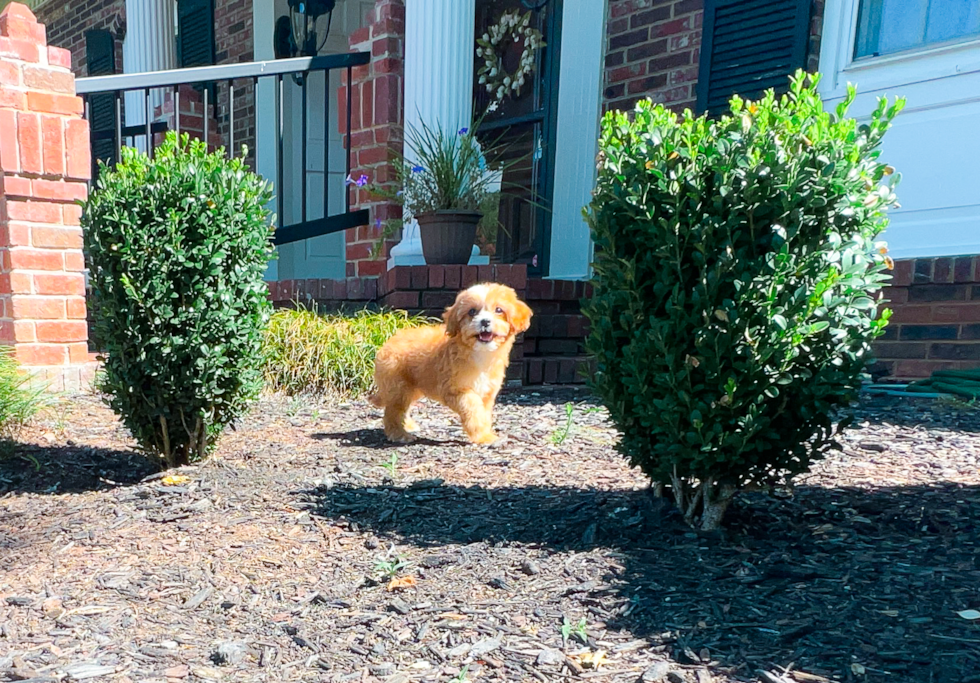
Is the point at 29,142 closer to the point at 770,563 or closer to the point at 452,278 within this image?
the point at 452,278

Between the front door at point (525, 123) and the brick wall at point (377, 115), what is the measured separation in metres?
0.93

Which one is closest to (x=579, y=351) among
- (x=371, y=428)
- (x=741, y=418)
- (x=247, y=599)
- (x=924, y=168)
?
(x=371, y=428)

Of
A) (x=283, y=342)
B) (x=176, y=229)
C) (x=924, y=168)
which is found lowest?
(x=283, y=342)

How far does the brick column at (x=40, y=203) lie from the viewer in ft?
14.0

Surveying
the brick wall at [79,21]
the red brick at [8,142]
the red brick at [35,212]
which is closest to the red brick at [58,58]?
the red brick at [8,142]

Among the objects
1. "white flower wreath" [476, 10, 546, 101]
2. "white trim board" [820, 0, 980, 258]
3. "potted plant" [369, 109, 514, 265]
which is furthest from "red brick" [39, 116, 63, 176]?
"white trim board" [820, 0, 980, 258]

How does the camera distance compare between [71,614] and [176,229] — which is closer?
[71,614]

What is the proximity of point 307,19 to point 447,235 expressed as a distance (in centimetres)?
458

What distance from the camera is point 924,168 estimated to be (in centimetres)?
489

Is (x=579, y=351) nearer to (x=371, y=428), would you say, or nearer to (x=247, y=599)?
(x=371, y=428)

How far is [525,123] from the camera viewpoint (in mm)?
6934

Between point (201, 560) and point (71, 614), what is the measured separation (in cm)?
40

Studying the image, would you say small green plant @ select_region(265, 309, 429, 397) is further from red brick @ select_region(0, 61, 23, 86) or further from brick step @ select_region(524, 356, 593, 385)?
red brick @ select_region(0, 61, 23, 86)

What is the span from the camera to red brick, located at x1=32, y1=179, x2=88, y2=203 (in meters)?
4.38
